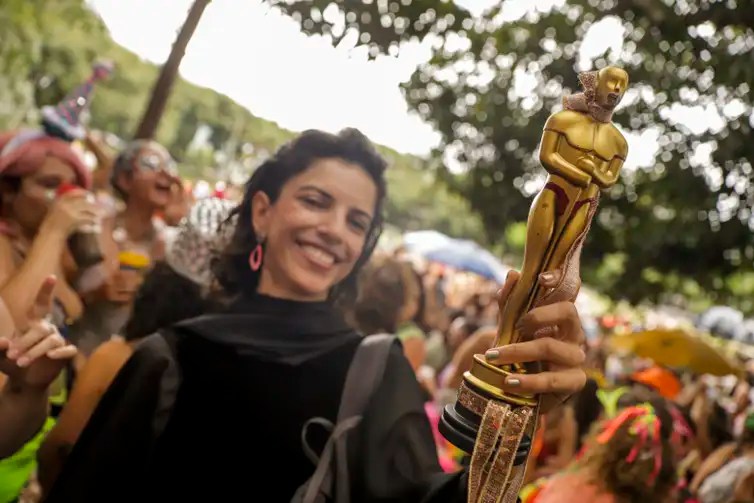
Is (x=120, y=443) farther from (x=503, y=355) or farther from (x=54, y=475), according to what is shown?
(x=503, y=355)

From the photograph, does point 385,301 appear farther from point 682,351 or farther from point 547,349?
point 682,351

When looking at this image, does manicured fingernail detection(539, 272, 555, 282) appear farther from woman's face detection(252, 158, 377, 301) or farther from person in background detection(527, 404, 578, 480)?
person in background detection(527, 404, 578, 480)

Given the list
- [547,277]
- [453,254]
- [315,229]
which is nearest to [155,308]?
[315,229]

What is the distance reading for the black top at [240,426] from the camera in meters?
1.30

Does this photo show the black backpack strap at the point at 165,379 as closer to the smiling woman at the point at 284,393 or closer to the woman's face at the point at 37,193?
the smiling woman at the point at 284,393

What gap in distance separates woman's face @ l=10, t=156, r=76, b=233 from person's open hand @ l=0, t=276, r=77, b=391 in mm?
642

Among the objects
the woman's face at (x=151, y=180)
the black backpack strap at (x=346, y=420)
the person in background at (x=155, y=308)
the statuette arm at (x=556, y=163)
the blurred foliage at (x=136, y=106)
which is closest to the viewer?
the statuette arm at (x=556, y=163)

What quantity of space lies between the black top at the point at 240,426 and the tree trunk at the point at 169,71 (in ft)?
1.95

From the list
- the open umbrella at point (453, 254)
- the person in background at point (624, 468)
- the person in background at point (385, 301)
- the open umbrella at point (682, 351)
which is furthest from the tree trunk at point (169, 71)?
the open umbrella at point (453, 254)

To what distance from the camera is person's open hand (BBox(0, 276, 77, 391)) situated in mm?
1282

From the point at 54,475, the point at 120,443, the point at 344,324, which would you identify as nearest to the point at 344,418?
the point at 344,324

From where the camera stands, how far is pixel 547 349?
894 mm

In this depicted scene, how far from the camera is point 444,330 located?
502 centimetres

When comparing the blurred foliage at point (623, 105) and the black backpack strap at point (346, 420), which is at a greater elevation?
the blurred foliage at point (623, 105)
